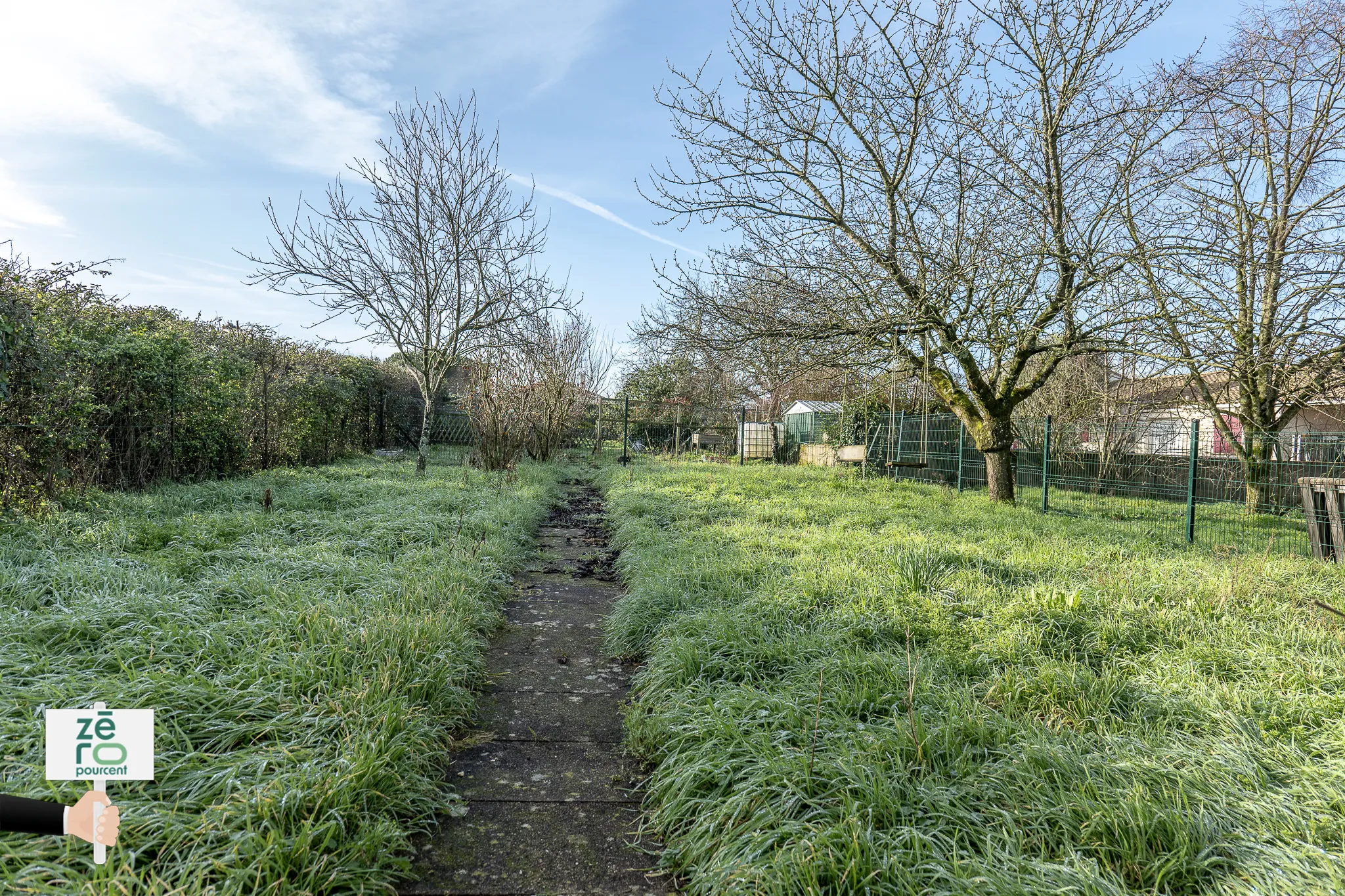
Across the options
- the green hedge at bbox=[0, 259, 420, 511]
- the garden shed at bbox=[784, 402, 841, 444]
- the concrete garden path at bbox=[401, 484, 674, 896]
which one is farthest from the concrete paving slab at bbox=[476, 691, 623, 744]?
the garden shed at bbox=[784, 402, 841, 444]

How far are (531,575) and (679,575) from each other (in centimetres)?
153

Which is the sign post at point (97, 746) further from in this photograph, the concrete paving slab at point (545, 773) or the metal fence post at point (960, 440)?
the metal fence post at point (960, 440)

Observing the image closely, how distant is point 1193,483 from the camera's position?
7.50 meters

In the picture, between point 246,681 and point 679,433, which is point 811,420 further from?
point 246,681

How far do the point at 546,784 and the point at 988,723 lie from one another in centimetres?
166

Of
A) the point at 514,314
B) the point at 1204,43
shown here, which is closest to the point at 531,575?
the point at 514,314

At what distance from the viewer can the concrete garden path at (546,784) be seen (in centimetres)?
193

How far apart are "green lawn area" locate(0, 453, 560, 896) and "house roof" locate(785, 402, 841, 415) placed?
12.9 metres

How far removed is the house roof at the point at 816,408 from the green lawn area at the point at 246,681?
12915 mm

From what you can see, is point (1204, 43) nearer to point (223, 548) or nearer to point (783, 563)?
point (783, 563)

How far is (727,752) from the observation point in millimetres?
2283

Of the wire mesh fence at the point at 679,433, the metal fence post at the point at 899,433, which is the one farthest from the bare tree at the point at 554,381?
the metal fence post at the point at 899,433

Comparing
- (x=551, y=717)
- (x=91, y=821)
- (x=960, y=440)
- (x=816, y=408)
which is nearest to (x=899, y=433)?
(x=960, y=440)

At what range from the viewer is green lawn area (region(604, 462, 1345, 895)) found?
175 centimetres
